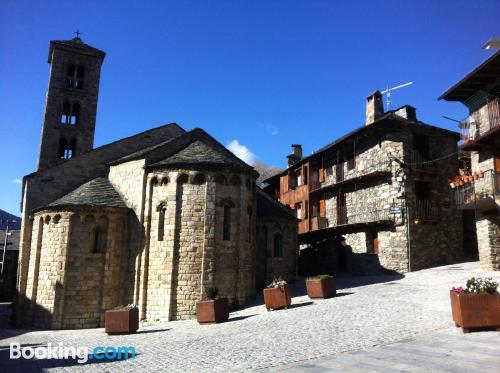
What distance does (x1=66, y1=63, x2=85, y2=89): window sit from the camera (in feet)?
102

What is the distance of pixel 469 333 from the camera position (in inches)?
366

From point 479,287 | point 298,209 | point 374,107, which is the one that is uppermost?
point 374,107

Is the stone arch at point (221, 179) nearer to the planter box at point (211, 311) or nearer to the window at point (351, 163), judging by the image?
the planter box at point (211, 311)

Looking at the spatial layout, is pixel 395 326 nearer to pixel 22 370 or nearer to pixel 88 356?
pixel 88 356

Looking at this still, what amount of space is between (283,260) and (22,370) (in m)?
16.3

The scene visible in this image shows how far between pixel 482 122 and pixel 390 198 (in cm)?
639

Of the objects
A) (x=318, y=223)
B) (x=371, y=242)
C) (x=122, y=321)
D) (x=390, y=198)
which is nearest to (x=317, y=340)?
(x=122, y=321)

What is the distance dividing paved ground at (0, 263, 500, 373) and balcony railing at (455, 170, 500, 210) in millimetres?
3545

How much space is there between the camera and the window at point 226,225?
1828 centimetres

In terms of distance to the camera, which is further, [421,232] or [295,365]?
[421,232]

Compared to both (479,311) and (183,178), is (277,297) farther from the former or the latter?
(479,311)

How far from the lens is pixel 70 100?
30469 mm

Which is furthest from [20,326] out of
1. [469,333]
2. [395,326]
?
[469,333]

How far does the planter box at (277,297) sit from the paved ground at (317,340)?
1.22 feet
